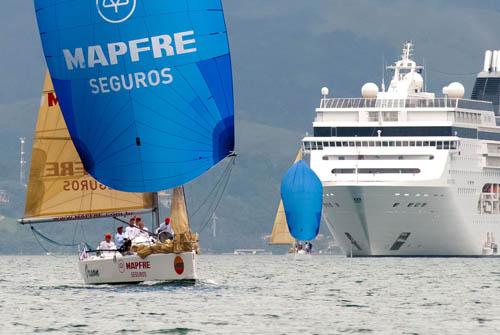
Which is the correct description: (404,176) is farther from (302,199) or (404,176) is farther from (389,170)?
(302,199)

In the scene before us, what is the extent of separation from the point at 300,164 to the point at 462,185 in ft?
37.4

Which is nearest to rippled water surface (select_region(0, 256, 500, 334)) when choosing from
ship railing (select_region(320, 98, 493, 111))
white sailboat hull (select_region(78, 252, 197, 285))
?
white sailboat hull (select_region(78, 252, 197, 285))

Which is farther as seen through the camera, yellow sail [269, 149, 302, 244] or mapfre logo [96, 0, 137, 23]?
yellow sail [269, 149, 302, 244]

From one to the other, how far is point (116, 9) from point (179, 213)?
6.59 meters

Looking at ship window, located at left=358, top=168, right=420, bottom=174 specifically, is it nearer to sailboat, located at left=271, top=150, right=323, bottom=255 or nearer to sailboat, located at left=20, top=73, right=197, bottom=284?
sailboat, located at left=271, top=150, right=323, bottom=255

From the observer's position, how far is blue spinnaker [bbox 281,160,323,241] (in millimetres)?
119188

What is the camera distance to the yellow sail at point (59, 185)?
190ft

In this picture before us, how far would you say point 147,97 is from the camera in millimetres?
53750

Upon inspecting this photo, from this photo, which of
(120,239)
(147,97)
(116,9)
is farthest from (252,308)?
(116,9)

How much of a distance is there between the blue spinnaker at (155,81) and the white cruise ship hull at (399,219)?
203 ft

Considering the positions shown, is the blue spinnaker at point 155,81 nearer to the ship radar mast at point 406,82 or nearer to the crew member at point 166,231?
the crew member at point 166,231

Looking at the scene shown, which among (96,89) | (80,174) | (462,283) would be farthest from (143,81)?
(462,283)

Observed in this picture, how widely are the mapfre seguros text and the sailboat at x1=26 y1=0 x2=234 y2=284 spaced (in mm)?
31

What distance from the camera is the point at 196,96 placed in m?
53.4
